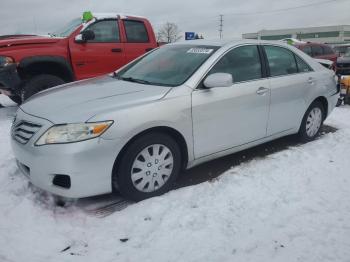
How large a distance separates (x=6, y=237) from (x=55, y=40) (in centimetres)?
436

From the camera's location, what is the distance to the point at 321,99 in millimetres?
4973

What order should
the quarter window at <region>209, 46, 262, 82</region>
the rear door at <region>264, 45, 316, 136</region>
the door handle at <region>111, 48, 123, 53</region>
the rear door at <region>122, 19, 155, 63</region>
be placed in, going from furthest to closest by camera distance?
the rear door at <region>122, 19, 155, 63</region>
the door handle at <region>111, 48, 123, 53</region>
the rear door at <region>264, 45, 316, 136</region>
the quarter window at <region>209, 46, 262, 82</region>

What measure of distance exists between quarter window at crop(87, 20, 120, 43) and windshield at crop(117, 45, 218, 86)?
8.52 feet

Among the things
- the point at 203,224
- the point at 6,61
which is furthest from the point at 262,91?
the point at 6,61

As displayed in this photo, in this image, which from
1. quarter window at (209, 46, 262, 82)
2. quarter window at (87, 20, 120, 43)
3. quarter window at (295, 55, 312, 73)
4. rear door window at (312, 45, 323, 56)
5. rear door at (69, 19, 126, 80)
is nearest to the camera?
quarter window at (209, 46, 262, 82)

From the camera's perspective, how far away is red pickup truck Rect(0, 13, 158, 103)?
Answer: 217 inches

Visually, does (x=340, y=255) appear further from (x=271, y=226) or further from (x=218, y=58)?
(x=218, y=58)

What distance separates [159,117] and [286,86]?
81.8 inches

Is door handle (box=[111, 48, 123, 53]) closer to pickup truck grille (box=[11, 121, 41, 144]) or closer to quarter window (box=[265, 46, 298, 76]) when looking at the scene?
quarter window (box=[265, 46, 298, 76])

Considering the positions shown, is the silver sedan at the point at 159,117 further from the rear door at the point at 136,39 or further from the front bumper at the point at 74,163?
the rear door at the point at 136,39

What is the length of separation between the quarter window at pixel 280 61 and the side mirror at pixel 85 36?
3401 mm

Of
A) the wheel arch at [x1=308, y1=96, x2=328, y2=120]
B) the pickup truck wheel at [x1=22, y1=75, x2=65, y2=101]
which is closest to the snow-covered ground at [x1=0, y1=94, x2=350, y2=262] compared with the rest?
the wheel arch at [x1=308, y1=96, x2=328, y2=120]

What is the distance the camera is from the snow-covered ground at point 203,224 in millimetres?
2439

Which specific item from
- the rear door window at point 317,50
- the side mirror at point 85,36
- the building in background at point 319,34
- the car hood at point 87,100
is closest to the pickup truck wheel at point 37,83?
the side mirror at point 85,36
